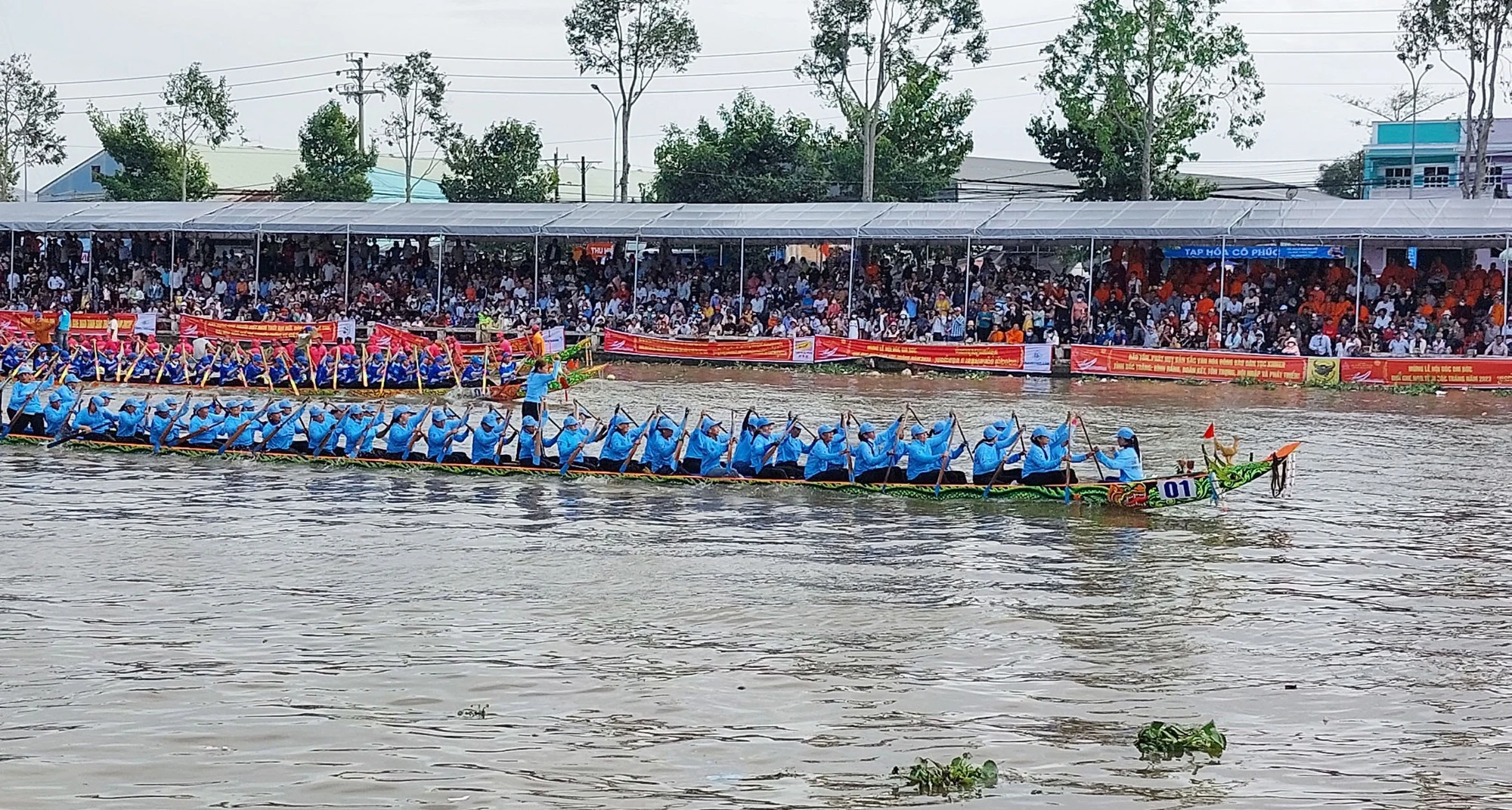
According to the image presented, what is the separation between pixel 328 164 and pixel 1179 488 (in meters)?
41.5

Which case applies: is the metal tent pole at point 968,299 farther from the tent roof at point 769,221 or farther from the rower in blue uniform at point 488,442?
the rower in blue uniform at point 488,442

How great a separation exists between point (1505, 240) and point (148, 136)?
138 ft

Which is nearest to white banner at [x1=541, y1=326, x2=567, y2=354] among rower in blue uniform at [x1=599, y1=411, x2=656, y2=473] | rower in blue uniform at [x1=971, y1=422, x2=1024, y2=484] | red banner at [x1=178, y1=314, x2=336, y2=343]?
red banner at [x1=178, y1=314, x2=336, y2=343]

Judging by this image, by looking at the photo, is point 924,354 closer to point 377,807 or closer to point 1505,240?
point 1505,240

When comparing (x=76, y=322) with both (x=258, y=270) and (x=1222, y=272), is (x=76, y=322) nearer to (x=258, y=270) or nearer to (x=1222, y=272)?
→ (x=258, y=270)

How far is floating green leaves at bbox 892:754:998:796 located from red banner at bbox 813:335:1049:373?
2352cm

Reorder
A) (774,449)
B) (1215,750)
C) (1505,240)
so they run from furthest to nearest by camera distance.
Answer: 1. (1505,240)
2. (774,449)
3. (1215,750)

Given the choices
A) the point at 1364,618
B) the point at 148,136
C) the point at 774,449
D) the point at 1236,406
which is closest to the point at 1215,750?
the point at 1364,618

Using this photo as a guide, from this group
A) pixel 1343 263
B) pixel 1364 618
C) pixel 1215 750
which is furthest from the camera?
pixel 1343 263

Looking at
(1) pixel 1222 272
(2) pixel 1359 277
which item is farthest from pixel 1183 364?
(2) pixel 1359 277

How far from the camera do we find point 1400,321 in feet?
101

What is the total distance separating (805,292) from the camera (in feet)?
119

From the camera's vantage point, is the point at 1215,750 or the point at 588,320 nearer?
the point at 1215,750

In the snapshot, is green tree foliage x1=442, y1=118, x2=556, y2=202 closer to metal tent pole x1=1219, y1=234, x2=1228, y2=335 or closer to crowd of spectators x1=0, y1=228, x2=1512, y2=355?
crowd of spectators x1=0, y1=228, x2=1512, y2=355
